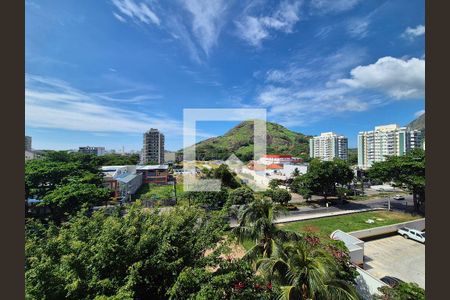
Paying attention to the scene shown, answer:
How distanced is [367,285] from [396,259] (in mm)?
4782

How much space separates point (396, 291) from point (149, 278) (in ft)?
17.4

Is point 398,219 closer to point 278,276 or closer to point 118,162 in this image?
point 278,276

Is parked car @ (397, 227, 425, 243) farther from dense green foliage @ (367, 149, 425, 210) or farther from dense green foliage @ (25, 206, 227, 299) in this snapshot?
dense green foliage @ (25, 206, 227, 299)

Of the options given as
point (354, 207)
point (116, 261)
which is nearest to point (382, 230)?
point (354, 207)

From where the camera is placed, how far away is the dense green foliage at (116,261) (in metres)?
2.95

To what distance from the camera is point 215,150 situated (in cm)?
3725

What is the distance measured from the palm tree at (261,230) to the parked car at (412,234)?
10255 millimetres

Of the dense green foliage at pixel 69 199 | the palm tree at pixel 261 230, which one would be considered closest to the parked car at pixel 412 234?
the palm tree at pixel 261 230

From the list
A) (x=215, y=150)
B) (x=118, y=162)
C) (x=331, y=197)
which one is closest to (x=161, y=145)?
(x=118, y=162)

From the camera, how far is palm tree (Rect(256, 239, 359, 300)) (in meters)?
3.01

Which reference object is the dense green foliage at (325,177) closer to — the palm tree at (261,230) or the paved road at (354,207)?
the paved road at (354,207)

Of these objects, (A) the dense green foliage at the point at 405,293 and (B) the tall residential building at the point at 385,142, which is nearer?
(A) the dense green foliage at the point at 405,293

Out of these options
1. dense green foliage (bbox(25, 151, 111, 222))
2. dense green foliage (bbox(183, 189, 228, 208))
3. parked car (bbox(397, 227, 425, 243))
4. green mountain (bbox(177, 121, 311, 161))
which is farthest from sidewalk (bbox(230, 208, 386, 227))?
green mountain (bbox(177, 121, 311, 161))

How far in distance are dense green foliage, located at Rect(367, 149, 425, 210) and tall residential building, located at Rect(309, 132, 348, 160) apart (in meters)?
39.4
